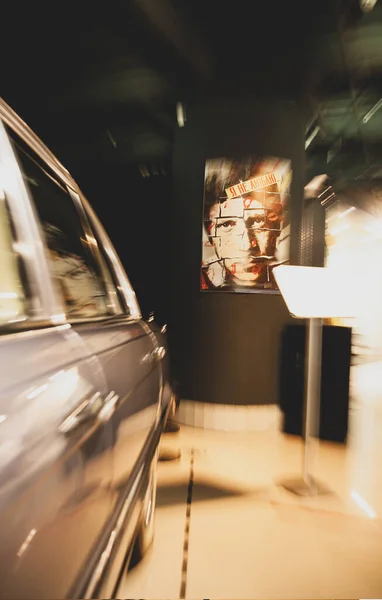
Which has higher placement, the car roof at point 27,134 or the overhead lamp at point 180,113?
the overhead lamp at point 180,113

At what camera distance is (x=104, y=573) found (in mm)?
1144

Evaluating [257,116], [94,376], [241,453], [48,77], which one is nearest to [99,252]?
[94,376]

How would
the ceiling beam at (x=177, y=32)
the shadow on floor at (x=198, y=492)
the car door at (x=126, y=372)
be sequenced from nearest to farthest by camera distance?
the car door at (x=126, y=372) < the shadow on floor at (x=198, y=492) < the ceiling beam at (x=177, y=32)

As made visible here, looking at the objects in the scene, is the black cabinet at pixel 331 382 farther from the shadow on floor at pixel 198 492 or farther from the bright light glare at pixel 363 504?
the shadow on floor at pixel 198 492

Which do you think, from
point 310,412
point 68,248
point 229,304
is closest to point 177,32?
point 229,304

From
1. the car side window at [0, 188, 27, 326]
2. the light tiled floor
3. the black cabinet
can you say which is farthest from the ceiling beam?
the light tiled floor

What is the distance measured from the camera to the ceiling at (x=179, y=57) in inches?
151

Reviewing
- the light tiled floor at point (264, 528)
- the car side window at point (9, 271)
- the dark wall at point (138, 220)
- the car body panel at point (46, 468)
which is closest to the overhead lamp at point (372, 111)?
the dark wall at point (138, 220)

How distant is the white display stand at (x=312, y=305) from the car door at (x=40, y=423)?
1.85 meters

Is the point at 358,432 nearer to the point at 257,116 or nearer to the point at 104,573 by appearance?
the point at 257,116

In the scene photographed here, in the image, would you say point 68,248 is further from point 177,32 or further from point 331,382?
point 177,32

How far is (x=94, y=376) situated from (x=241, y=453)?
10.2 ft

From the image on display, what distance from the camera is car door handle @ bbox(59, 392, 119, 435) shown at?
968mm

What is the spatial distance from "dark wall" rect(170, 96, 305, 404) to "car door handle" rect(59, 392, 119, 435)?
3552 millimetres
